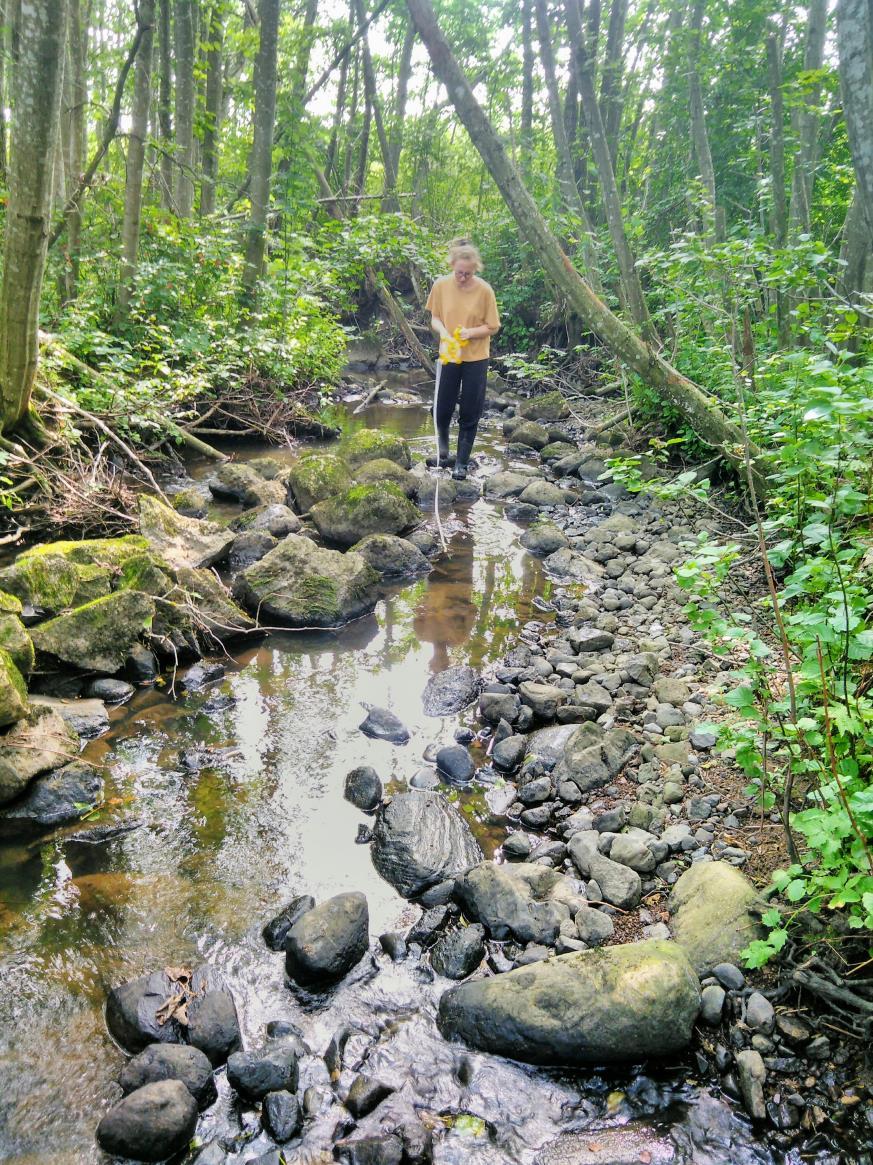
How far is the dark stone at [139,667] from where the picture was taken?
5379 millimetres

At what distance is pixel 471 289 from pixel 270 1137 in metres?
7.17

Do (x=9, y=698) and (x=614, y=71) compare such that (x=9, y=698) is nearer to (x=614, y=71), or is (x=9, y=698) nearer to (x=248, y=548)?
(x=248, y=548)

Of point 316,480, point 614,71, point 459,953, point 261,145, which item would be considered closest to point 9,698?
point 459,953

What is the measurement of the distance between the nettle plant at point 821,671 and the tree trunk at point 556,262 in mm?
2607

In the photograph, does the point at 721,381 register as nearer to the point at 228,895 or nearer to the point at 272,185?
the point at 228,895

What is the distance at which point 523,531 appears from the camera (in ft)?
29.7

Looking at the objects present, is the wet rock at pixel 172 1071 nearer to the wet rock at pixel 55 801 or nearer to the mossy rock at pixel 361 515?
the wet rock at pixel 55 801

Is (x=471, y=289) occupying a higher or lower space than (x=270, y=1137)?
higher

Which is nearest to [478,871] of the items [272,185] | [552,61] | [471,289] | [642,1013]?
[642,1013]

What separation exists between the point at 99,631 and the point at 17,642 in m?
0.71

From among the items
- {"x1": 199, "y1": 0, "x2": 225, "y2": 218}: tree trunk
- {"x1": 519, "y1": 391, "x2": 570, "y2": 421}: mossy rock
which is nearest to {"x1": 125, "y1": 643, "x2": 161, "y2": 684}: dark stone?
{"x1": 199, "y1": 0, "x2": 225, "y2": 218}: tree trunk

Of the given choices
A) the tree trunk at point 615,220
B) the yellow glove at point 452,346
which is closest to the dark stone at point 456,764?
the yellow glove at point 452,346

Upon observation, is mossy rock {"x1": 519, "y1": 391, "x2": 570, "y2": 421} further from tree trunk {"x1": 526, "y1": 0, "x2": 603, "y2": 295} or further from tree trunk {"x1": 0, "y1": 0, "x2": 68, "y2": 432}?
tree trunk {"x1": 0, "y1": 0, "x2": 68, "y2": 432}

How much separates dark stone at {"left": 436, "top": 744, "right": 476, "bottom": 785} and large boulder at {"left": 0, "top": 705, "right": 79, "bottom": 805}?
216cm
